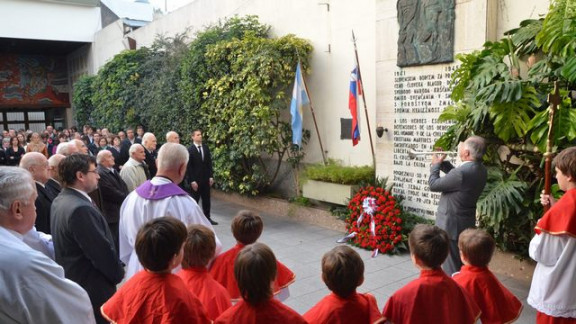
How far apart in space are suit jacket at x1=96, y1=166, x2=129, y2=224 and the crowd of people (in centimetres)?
99

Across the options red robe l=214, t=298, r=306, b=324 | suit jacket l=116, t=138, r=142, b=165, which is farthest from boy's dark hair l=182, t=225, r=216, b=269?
suit jacket l=116, t=138, r=142, b=165

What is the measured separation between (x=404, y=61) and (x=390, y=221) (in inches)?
91.3

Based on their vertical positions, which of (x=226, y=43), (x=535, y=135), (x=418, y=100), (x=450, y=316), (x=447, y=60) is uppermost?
(x=226, y=43)

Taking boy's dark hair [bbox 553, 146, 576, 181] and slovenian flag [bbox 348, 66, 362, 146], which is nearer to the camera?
boy's dark hair [bbox 553, 146, 576, 181]

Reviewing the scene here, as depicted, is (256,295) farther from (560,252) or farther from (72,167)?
(560,252)

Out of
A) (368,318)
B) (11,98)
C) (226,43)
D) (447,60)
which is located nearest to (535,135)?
(447,60)

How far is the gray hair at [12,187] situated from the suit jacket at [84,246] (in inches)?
32.2

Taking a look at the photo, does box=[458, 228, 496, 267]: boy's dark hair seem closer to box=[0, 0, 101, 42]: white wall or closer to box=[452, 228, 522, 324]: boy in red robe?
box=[452, 228, 522, 324]: boy in red robe

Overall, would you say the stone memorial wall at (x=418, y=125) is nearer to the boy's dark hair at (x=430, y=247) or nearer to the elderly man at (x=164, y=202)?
the boy's dark hair at (x=430, y=247)

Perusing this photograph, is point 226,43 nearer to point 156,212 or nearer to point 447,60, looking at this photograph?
point 447,60

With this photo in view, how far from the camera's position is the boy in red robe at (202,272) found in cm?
251

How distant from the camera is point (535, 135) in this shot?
4.38 metres

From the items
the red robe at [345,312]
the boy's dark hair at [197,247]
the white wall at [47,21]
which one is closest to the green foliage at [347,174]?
the boy's dark hair at [197,247]

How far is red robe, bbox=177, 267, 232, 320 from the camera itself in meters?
2.51
